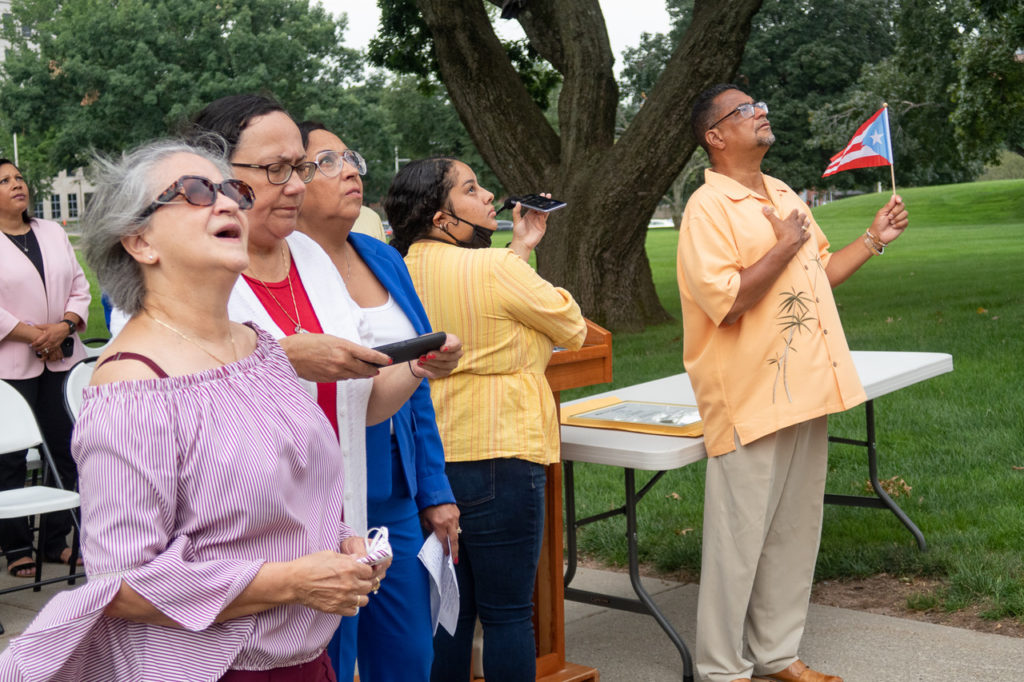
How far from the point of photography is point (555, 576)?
426 centimetres

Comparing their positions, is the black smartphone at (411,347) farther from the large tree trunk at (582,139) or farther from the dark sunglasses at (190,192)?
the large tree trunk at (582,139)

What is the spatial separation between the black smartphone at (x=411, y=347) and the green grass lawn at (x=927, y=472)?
79cm

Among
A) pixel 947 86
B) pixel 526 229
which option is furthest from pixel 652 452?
pixel 947 86

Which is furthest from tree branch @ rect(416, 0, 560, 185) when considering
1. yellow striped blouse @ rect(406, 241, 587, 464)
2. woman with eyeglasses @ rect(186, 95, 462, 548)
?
woman with eyeglasses @ rect(186, 95, 462, 548)

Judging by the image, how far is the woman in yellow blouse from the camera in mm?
3561

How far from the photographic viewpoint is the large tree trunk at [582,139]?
528 inches

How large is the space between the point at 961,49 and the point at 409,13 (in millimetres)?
14496

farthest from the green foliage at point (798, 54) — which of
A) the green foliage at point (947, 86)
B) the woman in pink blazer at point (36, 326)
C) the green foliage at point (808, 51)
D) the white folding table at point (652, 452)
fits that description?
the woman in pink blazer at point (36, 326)

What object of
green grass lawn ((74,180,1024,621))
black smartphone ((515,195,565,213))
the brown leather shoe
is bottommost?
the brown leather shoe

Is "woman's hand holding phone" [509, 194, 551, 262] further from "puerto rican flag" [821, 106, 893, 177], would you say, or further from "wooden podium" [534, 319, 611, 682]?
"puerto rican flag" [821, 106, 893, 177]

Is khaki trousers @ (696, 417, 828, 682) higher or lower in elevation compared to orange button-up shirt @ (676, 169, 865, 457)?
lower

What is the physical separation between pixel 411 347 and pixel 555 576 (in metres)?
2.01

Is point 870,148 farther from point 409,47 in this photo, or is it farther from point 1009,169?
point 1009,169

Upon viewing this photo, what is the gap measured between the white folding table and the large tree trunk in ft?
25.3
